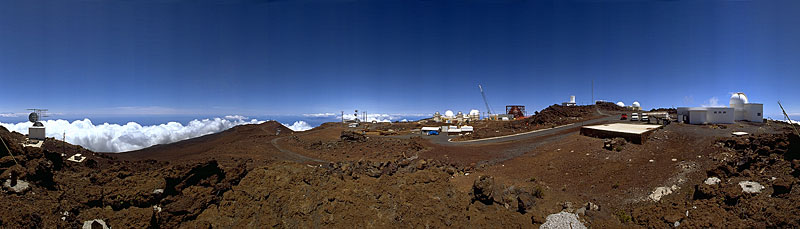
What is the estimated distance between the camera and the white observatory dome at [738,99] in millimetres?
31062

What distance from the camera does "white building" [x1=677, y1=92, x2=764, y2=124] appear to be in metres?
26.8

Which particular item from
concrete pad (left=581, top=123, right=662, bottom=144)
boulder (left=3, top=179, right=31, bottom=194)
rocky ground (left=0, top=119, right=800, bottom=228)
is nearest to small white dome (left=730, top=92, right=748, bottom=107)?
concrete pad (left=581, top=123, right=662, bottom=144)

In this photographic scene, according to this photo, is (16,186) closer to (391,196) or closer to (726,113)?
(391,196)

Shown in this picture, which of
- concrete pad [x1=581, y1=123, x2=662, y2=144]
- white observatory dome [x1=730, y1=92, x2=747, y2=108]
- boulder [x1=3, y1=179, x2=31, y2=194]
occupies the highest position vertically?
white observatory dome [x1=730, y1=92, x2=747, y2=108]

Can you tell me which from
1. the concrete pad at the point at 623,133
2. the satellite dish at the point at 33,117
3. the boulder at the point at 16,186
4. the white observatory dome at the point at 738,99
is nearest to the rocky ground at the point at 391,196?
the boulder at the point at 16,186

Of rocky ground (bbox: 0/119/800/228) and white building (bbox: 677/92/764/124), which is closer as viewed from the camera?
rocky ground (bbox: 0/119/800/228)

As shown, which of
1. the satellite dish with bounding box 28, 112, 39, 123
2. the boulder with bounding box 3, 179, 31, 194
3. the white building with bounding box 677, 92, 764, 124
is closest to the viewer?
the boulder with bounding box 3, 179, 31, 194

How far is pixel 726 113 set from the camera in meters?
28.0

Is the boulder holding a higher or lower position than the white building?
lower

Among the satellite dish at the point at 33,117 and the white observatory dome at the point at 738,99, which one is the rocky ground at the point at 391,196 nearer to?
the satellite dish at the point at 33,117

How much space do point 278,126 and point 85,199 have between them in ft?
137

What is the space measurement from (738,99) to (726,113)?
6.11 metres

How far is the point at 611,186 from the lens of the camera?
1280 centimetres

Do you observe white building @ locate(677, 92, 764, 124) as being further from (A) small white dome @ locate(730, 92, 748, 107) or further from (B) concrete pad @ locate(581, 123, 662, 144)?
(B) concrete pad @ locate(581, 123, 662, 144)
